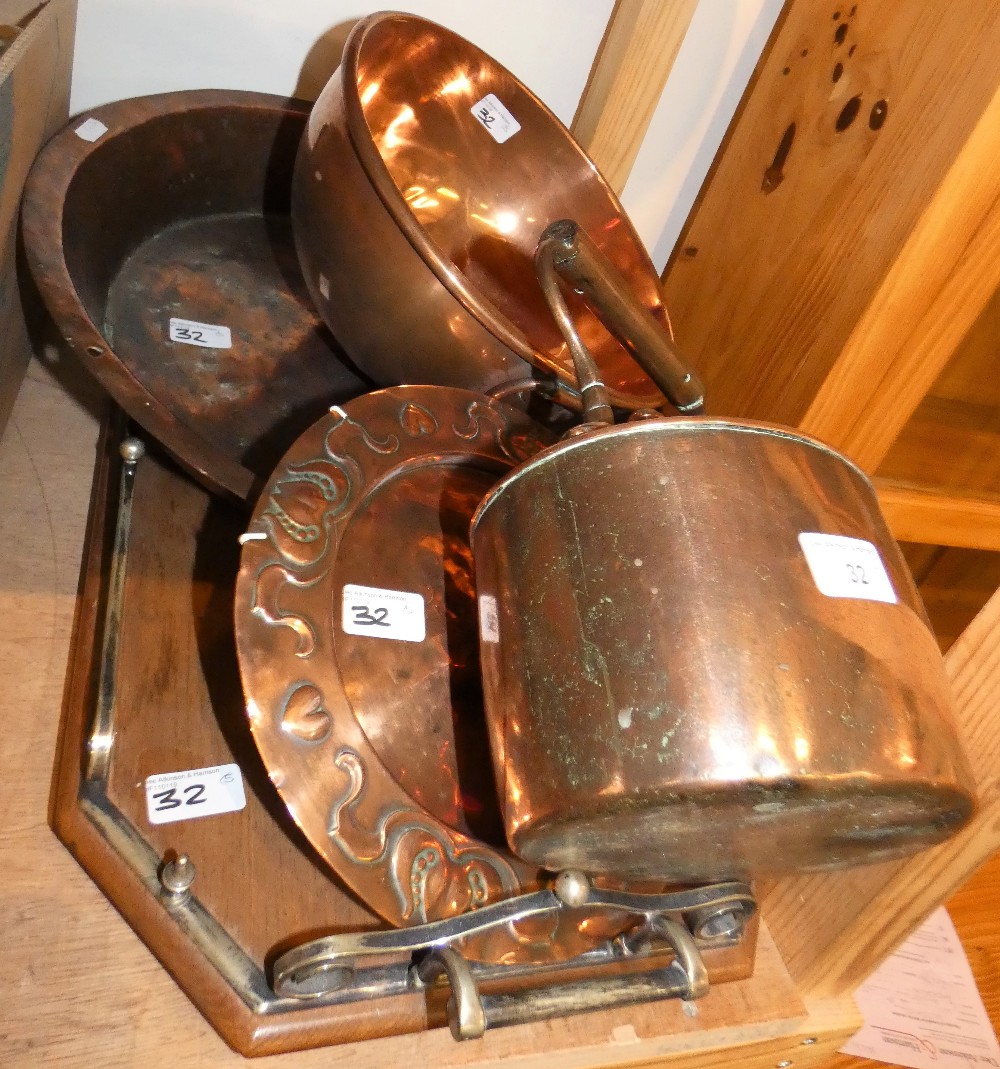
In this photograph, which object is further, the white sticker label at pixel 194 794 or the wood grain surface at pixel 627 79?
the wood grain surface at pixel 627 79

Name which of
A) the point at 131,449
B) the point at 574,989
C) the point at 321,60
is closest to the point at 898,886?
the point at 574,989

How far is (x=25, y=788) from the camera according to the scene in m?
0.50

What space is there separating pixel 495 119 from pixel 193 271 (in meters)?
0.29

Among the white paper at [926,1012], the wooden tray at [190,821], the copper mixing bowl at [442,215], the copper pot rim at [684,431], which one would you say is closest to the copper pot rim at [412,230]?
the copper mixing bowl at [442,215]

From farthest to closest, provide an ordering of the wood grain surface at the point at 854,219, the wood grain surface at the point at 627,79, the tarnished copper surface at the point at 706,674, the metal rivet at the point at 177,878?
the wood grain surface at the point at 627,79
the wood grain surface at the point at 854,219
the metal rivet at the point at 177,878
the tarnished copper surface at the point at 706,674

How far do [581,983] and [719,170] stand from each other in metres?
0.76

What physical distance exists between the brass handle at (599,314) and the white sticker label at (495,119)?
0.30 meters

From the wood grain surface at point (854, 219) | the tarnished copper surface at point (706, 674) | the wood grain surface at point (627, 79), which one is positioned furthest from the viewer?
the wood grain surface at point (627, 79)

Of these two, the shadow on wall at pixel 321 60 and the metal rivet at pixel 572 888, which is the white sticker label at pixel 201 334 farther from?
the metal rivet at pixel 572 888

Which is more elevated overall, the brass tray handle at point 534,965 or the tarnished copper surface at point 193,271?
the tarnished copper surface at point 193,271

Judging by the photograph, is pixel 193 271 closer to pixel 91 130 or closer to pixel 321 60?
pixel 91 130

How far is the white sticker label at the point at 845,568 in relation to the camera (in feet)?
1.26

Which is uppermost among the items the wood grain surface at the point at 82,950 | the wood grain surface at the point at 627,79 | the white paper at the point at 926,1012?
the wood grain surface at the point at 627,79

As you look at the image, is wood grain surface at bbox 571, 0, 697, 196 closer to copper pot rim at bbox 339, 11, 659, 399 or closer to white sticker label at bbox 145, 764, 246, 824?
copper pot rim at bbox 339, 11, 659, 399
